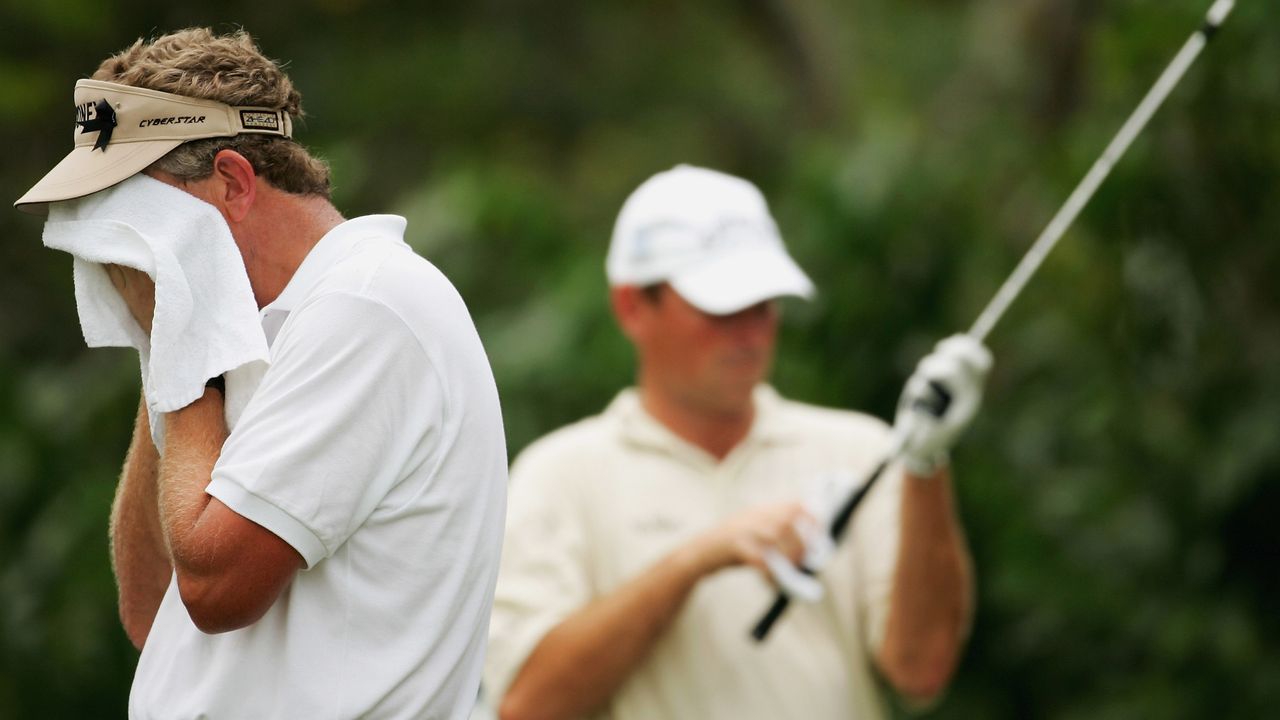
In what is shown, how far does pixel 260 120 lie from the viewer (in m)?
2.02

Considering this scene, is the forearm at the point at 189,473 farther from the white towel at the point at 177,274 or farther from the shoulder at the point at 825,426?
the shoulder at the point at 825,426

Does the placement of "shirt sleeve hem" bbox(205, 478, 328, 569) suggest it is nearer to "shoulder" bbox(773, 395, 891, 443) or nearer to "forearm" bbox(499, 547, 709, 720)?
"forearm" bbox(499, 547, 709, 720)

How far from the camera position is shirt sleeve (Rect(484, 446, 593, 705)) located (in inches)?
122

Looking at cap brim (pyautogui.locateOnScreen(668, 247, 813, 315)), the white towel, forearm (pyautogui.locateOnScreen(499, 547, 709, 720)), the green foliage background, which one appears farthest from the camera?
the green foliage background

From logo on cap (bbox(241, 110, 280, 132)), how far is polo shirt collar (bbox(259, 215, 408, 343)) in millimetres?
144

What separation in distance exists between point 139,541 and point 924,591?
5.02ft

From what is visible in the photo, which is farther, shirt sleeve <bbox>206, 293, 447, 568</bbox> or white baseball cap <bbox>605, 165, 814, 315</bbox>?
white baseball cap <bbox>605, 165, 814, 315</bbox>

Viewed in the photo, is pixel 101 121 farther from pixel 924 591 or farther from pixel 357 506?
pixel 924 591

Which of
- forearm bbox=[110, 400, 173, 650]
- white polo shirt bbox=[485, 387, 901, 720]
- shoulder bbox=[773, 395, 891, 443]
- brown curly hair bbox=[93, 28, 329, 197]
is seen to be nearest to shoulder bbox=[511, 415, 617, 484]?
white polo shirt bbox=[485, 387, 901, 720]

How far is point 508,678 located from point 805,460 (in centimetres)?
71

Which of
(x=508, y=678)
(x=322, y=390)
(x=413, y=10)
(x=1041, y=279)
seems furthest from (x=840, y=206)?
(x=413, y=10)

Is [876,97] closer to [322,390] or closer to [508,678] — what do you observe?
[508,678]

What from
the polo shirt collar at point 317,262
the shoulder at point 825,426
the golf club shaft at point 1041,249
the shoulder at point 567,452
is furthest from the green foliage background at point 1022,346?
the polo shirt collar at point 317,262

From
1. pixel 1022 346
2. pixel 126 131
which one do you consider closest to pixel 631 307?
pixel 126 131
